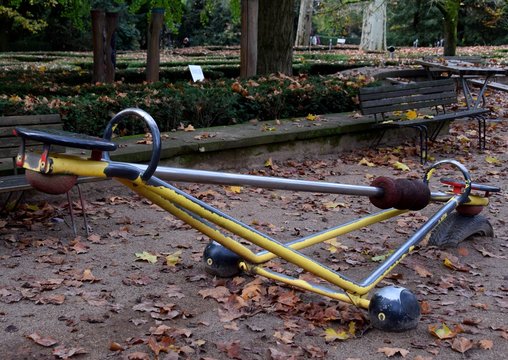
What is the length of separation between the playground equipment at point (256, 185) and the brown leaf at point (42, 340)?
37.5 inches

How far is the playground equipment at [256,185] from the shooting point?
2.92 meters

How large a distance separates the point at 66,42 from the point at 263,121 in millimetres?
24624

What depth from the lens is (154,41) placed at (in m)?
11.4

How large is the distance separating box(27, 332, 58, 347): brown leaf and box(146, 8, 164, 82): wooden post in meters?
8.15

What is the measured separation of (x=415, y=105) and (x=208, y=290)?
6.07 m

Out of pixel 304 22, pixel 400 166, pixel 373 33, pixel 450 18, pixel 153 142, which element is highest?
pixel 304 22

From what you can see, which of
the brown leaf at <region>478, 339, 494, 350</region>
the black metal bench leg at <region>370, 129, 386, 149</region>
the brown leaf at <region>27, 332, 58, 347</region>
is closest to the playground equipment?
the brown leaf at <region>478, 339, 494, 350</region>

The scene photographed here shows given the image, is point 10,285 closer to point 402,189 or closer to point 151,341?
point 151,341

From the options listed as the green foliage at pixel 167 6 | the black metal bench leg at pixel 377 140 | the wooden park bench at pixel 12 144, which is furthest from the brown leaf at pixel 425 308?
the green foliage at pixel 167 6

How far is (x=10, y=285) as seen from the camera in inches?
177

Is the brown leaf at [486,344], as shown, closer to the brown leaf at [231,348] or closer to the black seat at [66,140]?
the brown leaf at [231,348]

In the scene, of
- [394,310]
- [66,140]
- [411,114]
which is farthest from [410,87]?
[66,140]

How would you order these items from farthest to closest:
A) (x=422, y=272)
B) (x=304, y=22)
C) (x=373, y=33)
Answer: (x=304, y=22) < (x=373, y=33) < (x=422, y=272)

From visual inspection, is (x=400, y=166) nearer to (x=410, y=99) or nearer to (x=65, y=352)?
(x=410, y=99)
